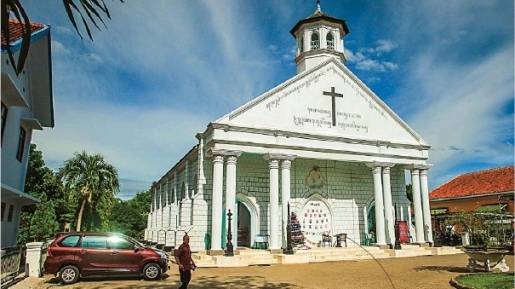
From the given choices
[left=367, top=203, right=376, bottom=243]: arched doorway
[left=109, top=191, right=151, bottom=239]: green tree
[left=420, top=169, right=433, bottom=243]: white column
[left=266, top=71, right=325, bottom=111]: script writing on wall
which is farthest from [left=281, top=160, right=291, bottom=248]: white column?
[left=109, top=191, right=151, bottom=239]: green tree

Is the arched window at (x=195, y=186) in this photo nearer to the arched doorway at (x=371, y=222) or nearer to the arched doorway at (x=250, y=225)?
the arched doorway at (x=250, y=225)

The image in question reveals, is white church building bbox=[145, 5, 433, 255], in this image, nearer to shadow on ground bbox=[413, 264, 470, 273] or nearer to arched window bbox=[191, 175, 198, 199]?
arched window bbox=[191, 175, 198, 199]

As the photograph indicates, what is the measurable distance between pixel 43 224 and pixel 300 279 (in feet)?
72.7

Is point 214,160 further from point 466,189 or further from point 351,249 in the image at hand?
point 466,189

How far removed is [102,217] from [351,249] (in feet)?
81.7

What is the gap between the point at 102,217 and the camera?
3588cm

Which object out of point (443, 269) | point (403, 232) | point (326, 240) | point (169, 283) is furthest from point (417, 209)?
point (169, 283)

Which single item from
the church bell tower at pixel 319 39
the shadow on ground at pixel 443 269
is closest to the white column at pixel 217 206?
the shadow on ground at pixel 443 269

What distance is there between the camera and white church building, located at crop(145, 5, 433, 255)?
62.7ft

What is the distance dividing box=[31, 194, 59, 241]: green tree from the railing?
15486mm

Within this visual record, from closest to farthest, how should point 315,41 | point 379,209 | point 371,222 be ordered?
point 379,209 → point 371,222 → point 315,41

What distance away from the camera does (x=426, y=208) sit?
898 inches

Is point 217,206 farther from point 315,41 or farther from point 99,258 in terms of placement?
point 315,41

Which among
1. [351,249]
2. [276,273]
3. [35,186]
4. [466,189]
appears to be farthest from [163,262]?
[466,189]
